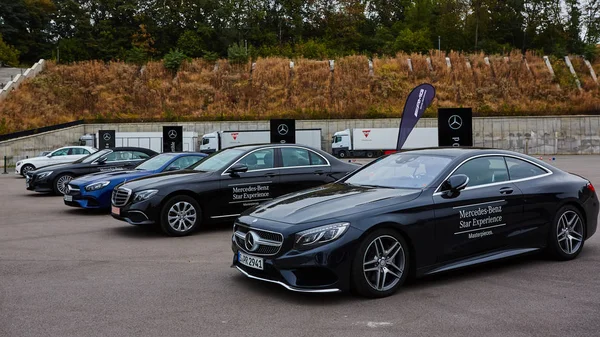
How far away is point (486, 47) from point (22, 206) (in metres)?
73.2

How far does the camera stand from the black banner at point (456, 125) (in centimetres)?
1589

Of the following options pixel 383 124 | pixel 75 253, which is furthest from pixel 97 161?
pixel 383 124

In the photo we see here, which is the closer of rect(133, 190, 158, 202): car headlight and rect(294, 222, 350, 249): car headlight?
rect(294, 222, 350, 249): car headlight

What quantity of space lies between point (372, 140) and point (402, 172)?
132 ft

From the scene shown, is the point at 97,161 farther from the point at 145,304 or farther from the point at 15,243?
the point at 145,304

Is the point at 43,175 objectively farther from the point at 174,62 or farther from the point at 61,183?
the point at 174,62

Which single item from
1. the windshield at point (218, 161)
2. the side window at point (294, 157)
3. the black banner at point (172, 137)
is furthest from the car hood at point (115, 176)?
the black banner at point (172, 137)

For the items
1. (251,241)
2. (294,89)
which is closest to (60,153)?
(251,241)

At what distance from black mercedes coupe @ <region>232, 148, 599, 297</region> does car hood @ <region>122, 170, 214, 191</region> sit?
11.5 ft

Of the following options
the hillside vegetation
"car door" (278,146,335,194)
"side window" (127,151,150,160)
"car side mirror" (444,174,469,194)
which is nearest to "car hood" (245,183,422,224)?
"car side mirror" (444,174,469,194)

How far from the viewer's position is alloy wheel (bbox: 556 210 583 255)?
7.00 meters

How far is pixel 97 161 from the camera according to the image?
1652 centimetres

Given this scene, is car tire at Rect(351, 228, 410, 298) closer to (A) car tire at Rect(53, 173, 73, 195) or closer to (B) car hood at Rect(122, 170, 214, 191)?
(B) car hood at Rect(122, 170, 214, 191)

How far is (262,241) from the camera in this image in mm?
5551
